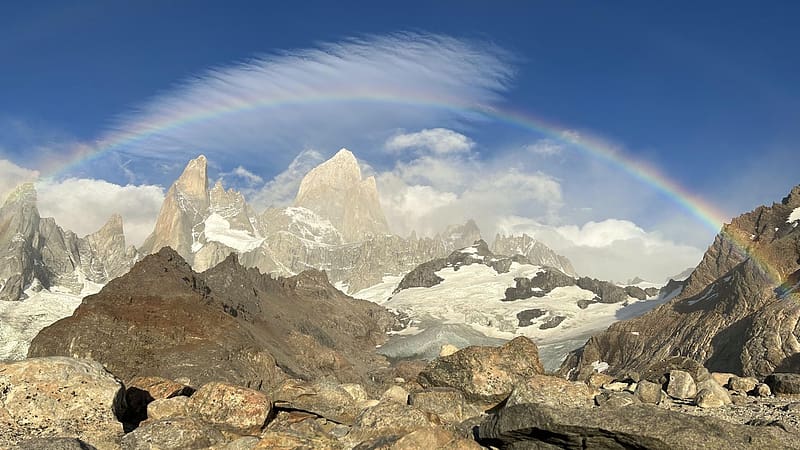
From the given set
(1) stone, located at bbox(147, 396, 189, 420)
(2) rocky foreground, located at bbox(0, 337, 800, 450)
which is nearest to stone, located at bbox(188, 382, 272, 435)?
(2) rocky foreground, located at bbox(0, 337, 800, 450)

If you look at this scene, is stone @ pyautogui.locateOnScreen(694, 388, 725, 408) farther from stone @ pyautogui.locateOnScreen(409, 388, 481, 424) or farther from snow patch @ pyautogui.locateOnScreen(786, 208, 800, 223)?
snow patch @ pyautogui.locateOnScreen(786, 208, 800, 223)

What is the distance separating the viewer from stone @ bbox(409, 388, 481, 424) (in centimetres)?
1694

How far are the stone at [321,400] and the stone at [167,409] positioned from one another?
2.75 m

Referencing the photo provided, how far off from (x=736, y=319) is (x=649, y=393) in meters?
85.3

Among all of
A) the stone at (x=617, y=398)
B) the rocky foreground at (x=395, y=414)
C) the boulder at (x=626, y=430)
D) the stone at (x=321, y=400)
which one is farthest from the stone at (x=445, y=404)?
the boulder at (x=626, y=430)

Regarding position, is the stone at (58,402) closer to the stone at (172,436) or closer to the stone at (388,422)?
the stone at (172,436)

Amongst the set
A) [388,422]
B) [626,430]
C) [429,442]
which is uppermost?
[626,430]

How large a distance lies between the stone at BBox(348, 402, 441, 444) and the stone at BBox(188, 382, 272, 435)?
9.11 ft

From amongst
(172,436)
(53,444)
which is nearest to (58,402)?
(53,444)

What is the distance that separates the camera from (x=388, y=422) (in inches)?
529

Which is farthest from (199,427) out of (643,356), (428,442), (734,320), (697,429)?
(643,356)

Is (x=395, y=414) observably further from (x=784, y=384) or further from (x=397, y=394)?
(x=784, y=384)

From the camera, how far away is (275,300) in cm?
14775

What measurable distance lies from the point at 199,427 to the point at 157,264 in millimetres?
63952
